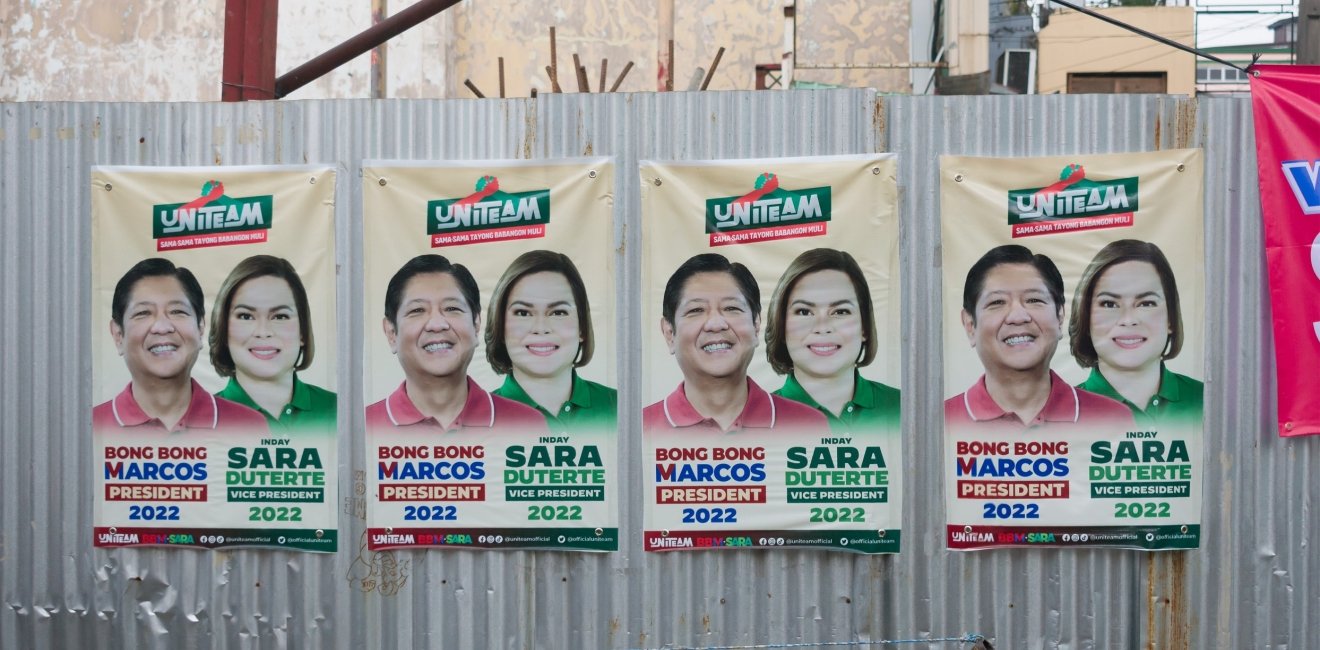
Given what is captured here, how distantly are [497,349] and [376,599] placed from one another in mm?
1451

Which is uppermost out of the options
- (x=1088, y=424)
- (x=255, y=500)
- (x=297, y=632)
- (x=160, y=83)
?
(x=160, y=83)

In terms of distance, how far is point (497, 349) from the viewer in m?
6.21

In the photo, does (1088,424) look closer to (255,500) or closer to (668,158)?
(668,158)

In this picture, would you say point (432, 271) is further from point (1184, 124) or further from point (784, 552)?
point (1184, 124)

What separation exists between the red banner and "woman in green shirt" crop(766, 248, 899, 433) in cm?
195

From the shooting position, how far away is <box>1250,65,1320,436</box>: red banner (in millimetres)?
6004

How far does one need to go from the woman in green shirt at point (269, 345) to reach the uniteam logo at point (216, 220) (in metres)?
0.15

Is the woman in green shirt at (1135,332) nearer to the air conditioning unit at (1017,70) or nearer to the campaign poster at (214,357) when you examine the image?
the campaign poster at (214,357)

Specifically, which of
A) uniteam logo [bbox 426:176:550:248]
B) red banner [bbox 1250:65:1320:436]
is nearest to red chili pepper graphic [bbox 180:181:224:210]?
uniteam logo [bbox 426:176:550:248]

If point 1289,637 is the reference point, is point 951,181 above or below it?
above

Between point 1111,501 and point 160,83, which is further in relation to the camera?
point 160,83

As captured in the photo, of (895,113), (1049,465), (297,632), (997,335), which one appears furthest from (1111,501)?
(297,632)

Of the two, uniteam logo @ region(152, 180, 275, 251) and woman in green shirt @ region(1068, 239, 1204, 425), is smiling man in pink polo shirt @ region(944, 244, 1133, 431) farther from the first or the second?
uniteam logo @ region(152, 180, 275, 251)

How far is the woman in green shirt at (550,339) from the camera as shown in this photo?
20.2 ft
